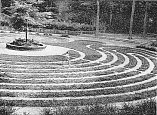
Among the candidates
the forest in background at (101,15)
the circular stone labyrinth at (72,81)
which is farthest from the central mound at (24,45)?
the forest in background at (101,15)

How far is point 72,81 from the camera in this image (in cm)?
1264

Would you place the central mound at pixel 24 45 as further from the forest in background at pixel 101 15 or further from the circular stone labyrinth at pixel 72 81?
the forest in background at pixel 101 15

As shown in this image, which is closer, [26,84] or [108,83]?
[26,84]

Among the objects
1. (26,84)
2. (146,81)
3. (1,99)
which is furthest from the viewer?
(146,81)

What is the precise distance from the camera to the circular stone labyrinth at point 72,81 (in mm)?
10180

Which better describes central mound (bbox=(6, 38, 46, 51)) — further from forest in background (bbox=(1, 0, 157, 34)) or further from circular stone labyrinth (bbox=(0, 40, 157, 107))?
forest in background (bbox=(1, 0, 157, 34))

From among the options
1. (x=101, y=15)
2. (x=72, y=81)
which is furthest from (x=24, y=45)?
(x=101, y=15)

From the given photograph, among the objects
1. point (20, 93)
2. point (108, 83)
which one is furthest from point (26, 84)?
point (108, 83)

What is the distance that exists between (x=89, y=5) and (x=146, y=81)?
1327 inches

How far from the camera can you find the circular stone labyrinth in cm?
1018

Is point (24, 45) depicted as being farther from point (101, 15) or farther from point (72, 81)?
point (101, 15)

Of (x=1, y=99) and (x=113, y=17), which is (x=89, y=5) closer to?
(x=113, y=17)

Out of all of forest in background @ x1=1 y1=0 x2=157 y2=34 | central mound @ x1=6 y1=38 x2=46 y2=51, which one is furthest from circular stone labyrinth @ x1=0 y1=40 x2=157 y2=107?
forest in background @ x1=1 y1=0 x2=157 y2=34

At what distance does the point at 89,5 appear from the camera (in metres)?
45.6
